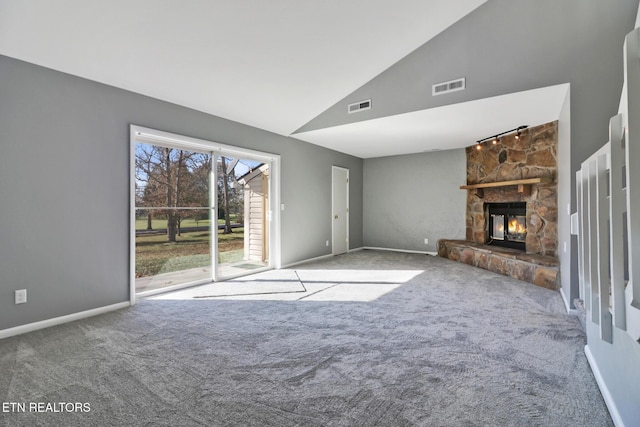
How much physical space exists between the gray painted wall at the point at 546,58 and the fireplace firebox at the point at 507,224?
6.60ft

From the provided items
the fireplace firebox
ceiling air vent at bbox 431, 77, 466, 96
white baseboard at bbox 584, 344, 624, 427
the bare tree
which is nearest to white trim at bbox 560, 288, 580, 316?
white baseboard at bbox 584, 344, 624, 427

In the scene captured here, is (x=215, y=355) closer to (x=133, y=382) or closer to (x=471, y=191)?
(x=133, y=382)

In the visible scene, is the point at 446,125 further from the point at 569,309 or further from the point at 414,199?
the point at 569,309

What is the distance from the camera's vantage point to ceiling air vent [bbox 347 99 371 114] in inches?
188

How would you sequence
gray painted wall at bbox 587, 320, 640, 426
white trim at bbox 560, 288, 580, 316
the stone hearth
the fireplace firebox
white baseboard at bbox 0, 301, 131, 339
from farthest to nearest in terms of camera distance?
the fireplace firebox
the stone hearth
white trim at bbox 560, 288, 580, 316
white baseboard at bbox 0, 301, 131, 339
gray painted wall at bbox 587, 320, 640, 426

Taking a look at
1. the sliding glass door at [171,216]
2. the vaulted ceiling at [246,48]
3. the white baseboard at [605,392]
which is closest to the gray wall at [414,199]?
the vaulted ceiling at [246,48]

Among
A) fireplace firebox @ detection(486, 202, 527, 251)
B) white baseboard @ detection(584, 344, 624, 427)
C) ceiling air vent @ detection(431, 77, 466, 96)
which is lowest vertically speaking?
white baseboard @ detection(584, 344, 624, 427)

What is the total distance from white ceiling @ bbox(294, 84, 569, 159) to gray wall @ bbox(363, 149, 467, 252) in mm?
532

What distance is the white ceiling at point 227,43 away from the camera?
2738mm

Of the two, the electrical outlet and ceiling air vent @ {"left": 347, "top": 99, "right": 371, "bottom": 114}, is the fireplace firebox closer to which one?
ceiling air vent @ {"left": 347, "top": 99, "right": 371, "bottom": 114}

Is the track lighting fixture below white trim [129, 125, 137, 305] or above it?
above

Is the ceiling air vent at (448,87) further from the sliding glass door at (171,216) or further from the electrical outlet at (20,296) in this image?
the electrical outlet at (20,296)

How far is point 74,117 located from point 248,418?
3.40 meters

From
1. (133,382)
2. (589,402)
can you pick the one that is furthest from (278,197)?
(589,402)
